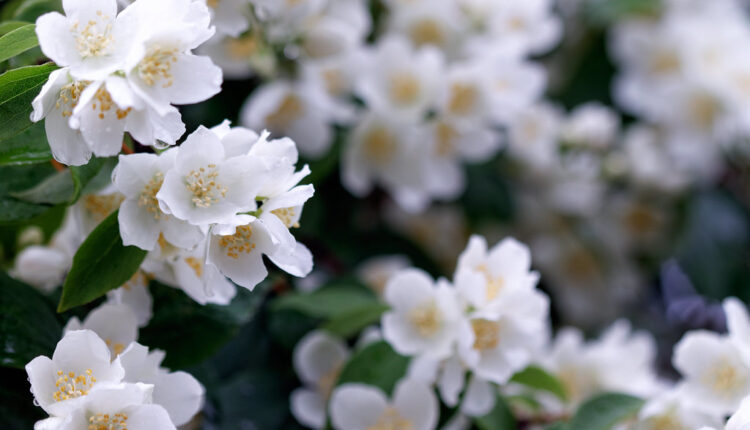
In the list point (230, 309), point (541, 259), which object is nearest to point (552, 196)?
point (541, 259)

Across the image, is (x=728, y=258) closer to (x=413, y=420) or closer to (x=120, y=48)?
(x=413, y=420)

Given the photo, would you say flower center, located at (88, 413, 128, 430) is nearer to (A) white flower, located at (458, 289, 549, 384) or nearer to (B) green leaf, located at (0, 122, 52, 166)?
(B) green leaf, located at (0, 122, 52, 166)

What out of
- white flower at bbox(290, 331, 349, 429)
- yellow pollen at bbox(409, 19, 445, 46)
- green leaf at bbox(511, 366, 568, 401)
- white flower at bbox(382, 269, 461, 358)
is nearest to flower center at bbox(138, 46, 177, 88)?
white flower at bbox(382, 269, 461, 358)

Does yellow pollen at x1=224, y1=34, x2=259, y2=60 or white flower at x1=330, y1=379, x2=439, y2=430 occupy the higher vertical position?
yellow pollen at x1=224, y1=34, x2=259, y2=60

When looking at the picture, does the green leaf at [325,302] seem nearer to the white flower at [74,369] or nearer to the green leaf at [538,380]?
the green leaf at [538,380]

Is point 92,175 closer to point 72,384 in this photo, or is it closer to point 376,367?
point 72,384

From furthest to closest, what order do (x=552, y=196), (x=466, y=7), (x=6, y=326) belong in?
1. (x=552, y=196)
2. (x=466, y=7)
3. (x=6, y=326)

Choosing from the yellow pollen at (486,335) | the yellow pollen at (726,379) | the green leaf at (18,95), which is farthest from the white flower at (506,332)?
the green leaf at (18,95)
